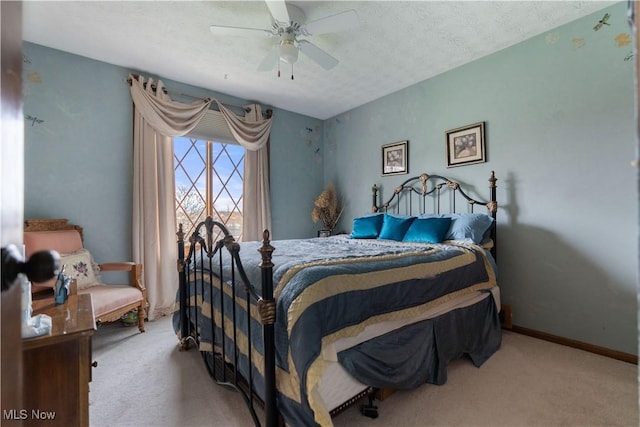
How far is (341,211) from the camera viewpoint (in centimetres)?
448

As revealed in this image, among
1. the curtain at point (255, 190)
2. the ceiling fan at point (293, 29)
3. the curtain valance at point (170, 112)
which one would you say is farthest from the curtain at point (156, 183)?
the ceiling fan at point (293, 29)

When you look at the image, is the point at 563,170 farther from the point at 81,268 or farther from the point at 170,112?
the point at 81,268

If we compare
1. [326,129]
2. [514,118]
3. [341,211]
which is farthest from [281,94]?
[514,118]

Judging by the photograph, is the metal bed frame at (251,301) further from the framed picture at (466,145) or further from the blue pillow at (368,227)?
the blue pillow at (368,227)

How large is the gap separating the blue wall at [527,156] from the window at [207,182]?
0.58m

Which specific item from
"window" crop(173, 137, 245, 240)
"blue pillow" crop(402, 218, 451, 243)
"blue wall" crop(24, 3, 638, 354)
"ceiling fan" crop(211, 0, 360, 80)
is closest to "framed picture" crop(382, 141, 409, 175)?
"blue wall" crop(24, 3, 638, 354)

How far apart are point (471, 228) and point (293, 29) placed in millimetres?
2259

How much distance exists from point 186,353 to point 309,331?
160 cm

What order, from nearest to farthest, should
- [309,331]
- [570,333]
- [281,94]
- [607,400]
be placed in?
[309,331] → [607,400] → [570,333] → [281,94]

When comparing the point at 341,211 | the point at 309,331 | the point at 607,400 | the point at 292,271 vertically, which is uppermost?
the point at 341,211

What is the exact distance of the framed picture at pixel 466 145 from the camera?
290cm

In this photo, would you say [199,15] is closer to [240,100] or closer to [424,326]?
[240,100]

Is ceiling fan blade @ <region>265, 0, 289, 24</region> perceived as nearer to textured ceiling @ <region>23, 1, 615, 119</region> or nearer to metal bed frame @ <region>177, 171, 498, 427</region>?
textured ceiling @ <region>23, 1, 615, 119</region>

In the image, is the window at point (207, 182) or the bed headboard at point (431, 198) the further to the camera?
the window at point (207, 182)
